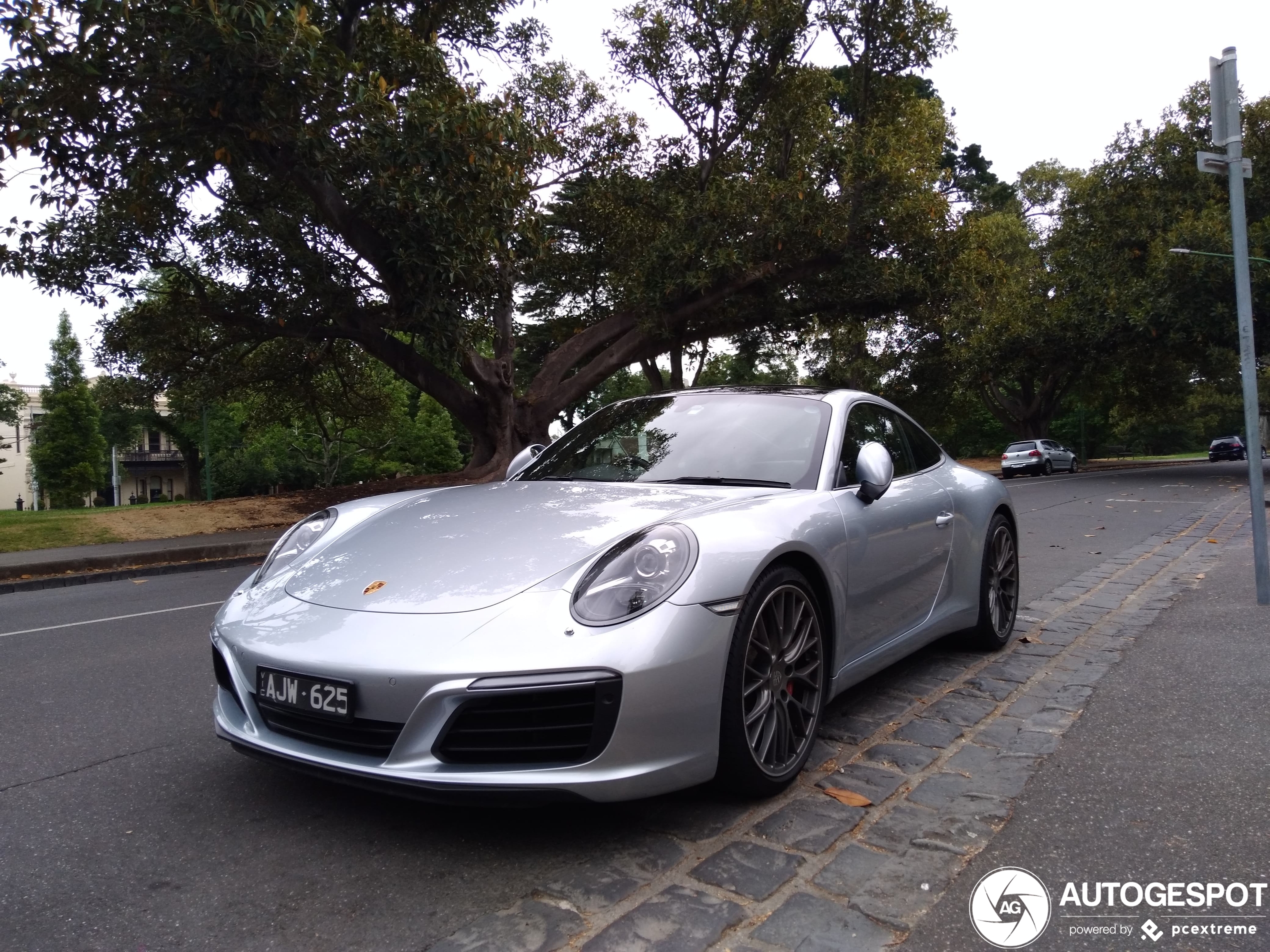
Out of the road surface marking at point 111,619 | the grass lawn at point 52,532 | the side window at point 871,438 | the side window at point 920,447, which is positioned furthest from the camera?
the grass lawn at point 52,532

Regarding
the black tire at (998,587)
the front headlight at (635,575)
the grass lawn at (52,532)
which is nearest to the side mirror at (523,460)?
the front headlight at (635,575)

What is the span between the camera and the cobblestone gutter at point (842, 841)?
2186 millimetres

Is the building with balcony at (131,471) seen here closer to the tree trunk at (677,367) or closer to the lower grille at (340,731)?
the tree trunk at (677,367)

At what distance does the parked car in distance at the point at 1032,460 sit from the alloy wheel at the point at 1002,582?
29939 millimetres

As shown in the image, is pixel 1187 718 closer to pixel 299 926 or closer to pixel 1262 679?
pixel 1262 679

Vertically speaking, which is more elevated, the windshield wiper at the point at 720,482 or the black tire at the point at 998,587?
the windshield wiper at the point at 720,482

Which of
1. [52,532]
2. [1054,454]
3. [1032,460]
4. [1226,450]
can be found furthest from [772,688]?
[1226,450]

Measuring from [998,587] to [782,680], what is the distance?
8.44 feet

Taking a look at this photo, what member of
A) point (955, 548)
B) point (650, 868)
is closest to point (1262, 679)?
point (955, 548)

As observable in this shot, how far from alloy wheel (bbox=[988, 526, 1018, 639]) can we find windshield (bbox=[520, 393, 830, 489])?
1638mm

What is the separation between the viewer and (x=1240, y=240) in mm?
6000

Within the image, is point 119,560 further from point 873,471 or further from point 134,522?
point 873,471

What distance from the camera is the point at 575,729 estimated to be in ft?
8.12

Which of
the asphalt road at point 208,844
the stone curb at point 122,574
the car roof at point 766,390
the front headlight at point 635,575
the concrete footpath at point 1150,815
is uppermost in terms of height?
the car roof at point 766,390
